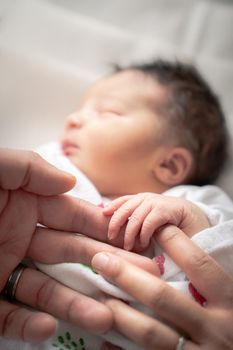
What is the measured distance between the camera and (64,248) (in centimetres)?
75

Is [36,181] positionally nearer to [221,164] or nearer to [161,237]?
[161,237]

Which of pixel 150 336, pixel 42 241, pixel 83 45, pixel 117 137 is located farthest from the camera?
pixel 83 45

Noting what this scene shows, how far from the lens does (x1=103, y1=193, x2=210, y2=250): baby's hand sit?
750 mm

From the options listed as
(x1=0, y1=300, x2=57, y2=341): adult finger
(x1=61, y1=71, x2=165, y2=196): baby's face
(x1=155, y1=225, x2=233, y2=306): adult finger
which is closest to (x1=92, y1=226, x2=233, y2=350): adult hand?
(x1=155, y1=225, x2=233, y2=306): adult finger

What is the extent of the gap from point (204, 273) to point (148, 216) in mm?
141

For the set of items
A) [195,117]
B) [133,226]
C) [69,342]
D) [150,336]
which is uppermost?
[195,117]

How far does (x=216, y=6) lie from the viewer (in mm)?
1386

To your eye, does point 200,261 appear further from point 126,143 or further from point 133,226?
point 126,143

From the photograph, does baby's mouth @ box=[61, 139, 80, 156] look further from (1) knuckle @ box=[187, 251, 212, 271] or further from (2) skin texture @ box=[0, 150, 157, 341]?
(1) knuckle @ box=[187, 251, 212, 271]

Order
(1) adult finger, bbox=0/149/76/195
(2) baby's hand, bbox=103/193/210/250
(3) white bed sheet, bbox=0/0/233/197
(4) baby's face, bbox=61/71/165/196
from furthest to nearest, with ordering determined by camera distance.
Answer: (3) white bed sheet, bbox=0/0/233/197, (4) baby's face, bbox=61/71/165/196, (2) baby's hand, bbox=103/193/210/250, (1) adult finger, bbox=0/149/76/195

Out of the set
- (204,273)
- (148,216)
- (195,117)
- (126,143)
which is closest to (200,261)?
(204,273)

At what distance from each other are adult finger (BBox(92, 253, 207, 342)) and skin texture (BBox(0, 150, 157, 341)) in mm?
52

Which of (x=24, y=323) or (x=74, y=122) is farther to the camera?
(x=74, y=122)

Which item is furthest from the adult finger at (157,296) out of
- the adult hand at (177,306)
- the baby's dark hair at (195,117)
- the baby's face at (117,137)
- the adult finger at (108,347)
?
the baby's dark hair at (195,117)
